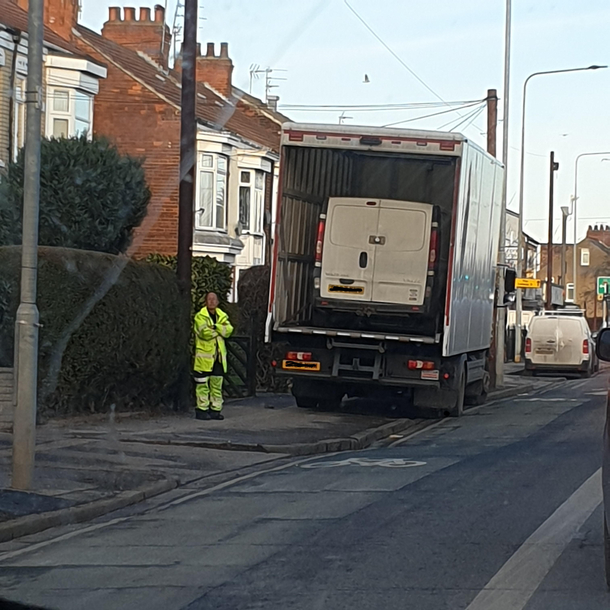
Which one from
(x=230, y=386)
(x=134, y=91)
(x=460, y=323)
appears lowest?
(x=230, y=386)

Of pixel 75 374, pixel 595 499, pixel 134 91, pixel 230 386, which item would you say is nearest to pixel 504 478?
pixel 595 499

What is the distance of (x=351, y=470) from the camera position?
11.6 metres

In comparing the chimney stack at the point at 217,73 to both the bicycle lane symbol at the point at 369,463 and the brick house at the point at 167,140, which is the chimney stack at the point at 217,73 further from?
the bicycle lane symbol at the point at 369,463

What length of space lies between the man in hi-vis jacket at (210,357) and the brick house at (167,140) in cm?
1460

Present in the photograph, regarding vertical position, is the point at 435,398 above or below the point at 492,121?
below

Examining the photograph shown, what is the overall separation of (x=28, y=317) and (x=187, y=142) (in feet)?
20.8

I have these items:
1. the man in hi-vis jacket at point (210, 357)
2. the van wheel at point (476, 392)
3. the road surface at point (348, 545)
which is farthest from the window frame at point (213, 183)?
the road surface at point (348, 545)

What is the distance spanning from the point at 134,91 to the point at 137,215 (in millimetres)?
14689

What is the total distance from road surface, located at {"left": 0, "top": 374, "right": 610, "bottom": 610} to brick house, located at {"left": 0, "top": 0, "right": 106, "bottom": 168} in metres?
15.0

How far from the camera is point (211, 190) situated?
3391 centimetres

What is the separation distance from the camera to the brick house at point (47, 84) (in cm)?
2448

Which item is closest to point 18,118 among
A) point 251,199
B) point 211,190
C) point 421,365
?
point 211,190

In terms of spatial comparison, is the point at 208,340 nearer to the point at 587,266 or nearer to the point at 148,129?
the point at 148,129

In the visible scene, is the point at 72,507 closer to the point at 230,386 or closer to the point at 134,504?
the point at 134,504
